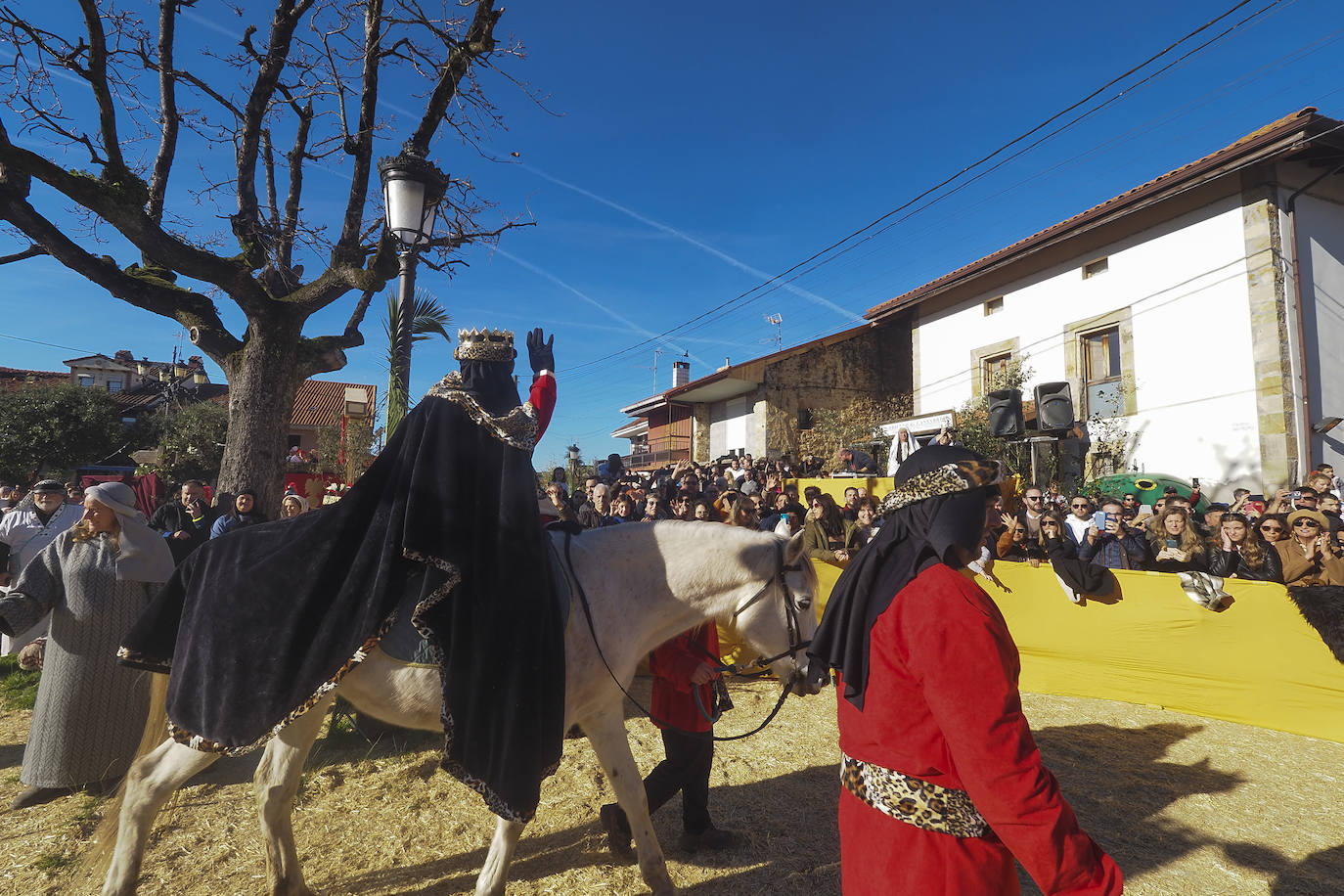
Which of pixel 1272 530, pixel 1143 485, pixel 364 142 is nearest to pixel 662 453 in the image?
pixel 1143 485

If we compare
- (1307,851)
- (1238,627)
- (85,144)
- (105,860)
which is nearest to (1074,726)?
(1238,627)

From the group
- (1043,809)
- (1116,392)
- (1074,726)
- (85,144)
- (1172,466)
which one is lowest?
(1074,726)

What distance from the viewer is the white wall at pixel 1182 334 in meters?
12.7

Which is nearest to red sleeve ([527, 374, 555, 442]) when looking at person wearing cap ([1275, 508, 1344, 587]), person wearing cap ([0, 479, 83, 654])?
person wearing cap ([1275, 508, 1344, 587])

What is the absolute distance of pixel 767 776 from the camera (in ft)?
14.5

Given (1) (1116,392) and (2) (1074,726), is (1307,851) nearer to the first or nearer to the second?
(2) (1074,726)

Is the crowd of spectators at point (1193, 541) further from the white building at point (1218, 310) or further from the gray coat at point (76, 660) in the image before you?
the gray coat at point (76, 660)

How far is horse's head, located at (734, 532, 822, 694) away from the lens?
3.08 meters

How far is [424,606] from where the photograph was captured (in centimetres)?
240

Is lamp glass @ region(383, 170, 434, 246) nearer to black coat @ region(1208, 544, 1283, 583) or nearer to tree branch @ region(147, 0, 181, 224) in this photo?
tree branch @ region(147, 0, 181, 224)

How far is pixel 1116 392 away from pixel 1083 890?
54.8 feet

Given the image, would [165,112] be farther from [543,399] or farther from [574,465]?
[574,465]

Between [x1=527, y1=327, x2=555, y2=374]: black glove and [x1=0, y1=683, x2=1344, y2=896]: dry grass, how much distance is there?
257cm

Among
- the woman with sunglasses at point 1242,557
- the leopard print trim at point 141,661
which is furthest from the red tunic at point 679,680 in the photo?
the woman with sunglasses at point 1242,557
